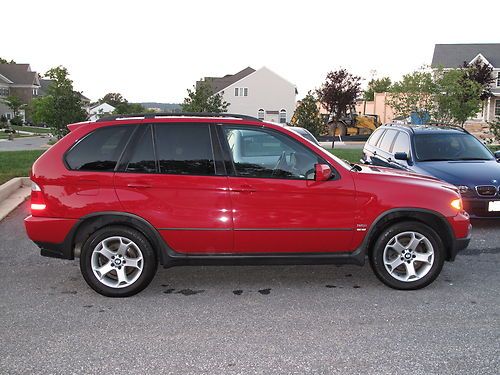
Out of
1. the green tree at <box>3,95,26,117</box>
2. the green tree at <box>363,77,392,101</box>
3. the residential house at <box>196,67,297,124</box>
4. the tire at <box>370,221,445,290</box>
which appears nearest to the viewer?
the tire at <box>370,221,445,290</box>

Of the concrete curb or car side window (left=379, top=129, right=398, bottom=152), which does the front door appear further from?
car side window (left=379, top=129, right=398, bottom=152)

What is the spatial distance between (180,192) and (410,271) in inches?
96.4

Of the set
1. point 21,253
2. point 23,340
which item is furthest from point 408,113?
point 23,340

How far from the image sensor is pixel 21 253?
641cm

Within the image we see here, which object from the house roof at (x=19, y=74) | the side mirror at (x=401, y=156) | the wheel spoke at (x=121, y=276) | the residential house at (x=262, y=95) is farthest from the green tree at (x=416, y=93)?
the house roof at (x=19, y=74)

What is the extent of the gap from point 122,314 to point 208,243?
3.38 ft

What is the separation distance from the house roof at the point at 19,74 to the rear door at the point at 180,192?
289 ft

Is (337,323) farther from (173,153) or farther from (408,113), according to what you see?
(408,113)

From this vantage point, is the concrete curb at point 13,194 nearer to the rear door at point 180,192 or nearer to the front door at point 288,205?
the rear door at point 180,192

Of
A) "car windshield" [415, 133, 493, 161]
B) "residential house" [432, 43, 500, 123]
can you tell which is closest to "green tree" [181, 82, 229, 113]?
"car windshield" [415, 133, 493, 161]

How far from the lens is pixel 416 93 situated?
20.7 metres

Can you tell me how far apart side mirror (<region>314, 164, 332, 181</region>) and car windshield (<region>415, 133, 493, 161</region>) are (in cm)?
449

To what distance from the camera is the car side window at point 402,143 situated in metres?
9.10

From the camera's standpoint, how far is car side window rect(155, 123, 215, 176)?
487cm
